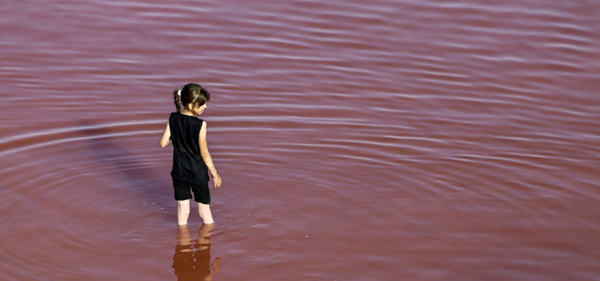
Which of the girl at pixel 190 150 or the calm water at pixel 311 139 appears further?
the calm water at pixel 311 139

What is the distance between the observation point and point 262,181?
9.88m

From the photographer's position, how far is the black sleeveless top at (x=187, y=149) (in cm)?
807

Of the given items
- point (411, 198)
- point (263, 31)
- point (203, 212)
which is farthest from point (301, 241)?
point (263, 31)

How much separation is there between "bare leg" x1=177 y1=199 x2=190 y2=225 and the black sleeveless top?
0.91 ft

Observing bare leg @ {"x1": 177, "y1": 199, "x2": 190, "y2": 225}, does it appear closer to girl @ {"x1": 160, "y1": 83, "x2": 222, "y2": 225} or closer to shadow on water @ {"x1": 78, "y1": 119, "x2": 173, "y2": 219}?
girl @ {"x1": 160, "y1": 83, "x2": 222, "y2": 225}

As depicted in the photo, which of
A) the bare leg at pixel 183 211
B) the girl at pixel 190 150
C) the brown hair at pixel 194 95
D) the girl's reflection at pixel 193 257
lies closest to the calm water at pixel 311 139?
the girl's reflection at pixel 193 257

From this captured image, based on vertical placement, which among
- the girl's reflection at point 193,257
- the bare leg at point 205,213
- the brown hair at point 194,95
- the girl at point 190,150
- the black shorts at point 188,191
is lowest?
the girl's reflection at point 193,257

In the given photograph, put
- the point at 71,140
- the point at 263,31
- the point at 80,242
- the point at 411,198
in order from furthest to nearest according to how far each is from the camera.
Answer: the point at 263,31 → the point at 71,140 → the point at 411,198 → the point at 80,242

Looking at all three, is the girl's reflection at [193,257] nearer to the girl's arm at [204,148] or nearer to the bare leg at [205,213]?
the bare leg at [205,213]

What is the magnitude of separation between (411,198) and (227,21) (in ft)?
21.1

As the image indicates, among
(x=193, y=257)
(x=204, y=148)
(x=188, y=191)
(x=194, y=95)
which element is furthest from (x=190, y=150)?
(x=193, y=257)

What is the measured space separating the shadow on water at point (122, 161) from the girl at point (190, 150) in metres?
0.65

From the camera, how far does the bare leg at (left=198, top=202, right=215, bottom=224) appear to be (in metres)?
8.62

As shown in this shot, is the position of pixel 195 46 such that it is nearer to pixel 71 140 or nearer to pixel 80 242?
pixel 71 140
